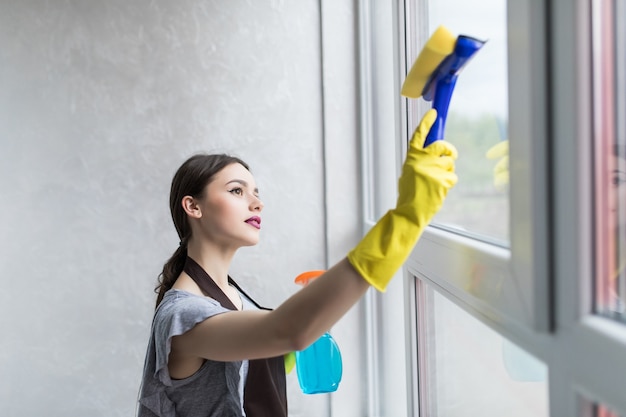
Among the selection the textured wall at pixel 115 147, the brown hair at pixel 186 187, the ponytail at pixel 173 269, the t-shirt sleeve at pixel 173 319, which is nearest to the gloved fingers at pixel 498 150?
the t-shirt sleeve at pixel 173 319

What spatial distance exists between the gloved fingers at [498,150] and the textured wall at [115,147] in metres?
1.34

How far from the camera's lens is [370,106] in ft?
7.23

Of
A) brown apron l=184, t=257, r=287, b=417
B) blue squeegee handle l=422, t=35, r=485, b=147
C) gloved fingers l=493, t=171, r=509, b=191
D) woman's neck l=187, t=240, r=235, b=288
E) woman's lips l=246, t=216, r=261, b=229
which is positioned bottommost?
brown apron l=184, t=257, r=287, b=417

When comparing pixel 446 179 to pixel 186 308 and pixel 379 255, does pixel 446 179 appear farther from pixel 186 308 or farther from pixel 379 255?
pixel 186 308

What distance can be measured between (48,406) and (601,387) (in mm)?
2172

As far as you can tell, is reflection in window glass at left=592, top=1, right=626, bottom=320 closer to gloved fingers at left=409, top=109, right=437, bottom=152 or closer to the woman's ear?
gloved fingers at left=409, top=109, right=437, bottom=152

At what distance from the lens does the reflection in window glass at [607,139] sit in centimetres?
62

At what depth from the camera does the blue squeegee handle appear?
0.87 meters

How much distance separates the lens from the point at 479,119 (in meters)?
1.04

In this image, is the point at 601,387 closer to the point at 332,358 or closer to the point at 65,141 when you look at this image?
the point at 332,358

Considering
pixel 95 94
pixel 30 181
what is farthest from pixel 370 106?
pixel 30 181

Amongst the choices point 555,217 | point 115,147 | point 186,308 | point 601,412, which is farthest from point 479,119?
point 115,147

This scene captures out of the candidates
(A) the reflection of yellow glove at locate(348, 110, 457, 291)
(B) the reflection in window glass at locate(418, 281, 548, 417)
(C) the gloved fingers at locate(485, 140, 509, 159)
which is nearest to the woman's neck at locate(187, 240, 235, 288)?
(B) the reflection in window glass at locate(418, 281, 548, 417)

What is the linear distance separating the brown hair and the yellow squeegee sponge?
573mm
